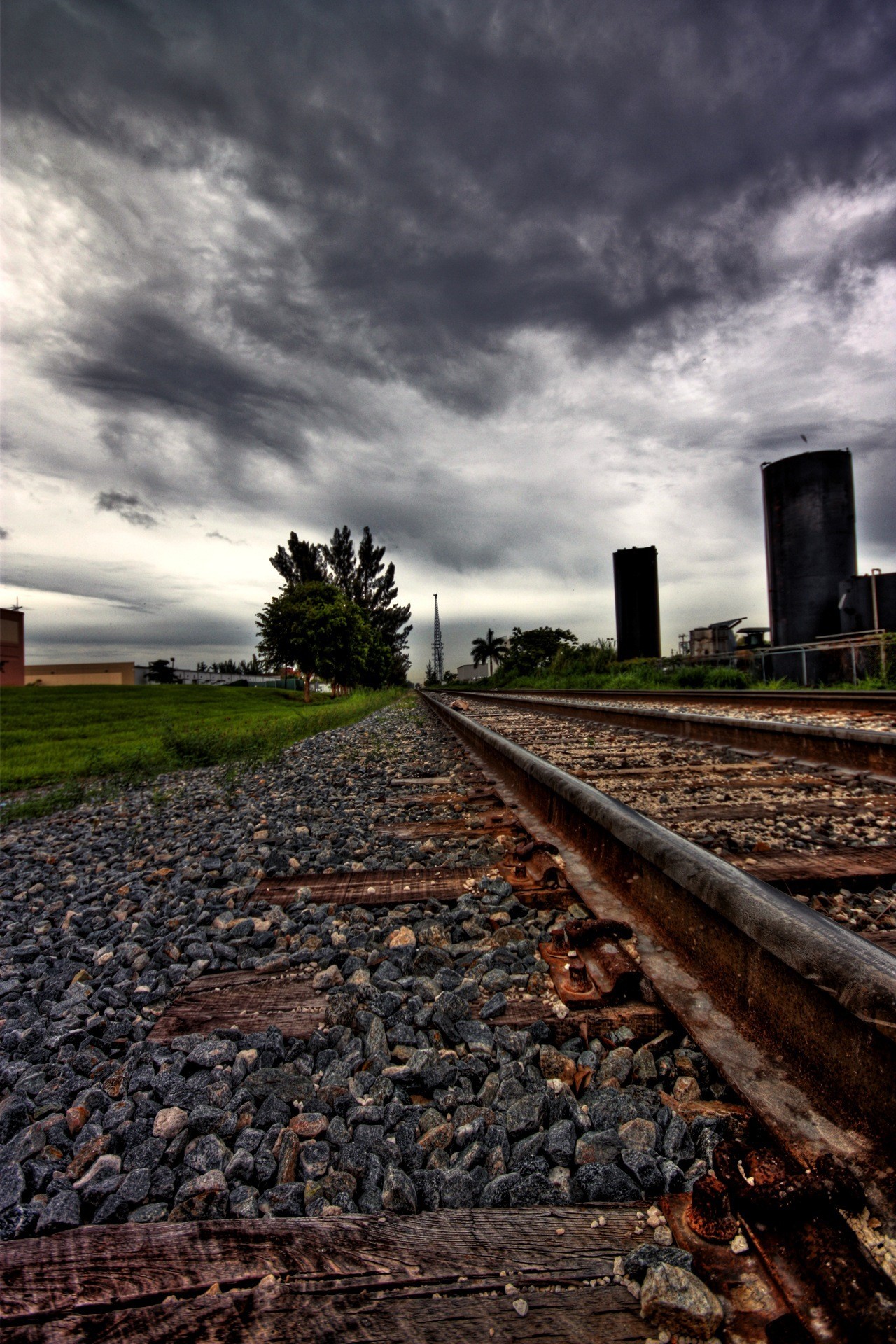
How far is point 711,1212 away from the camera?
789mm

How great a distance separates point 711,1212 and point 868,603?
23457 millimetres

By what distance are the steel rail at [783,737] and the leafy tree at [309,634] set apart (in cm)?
2123

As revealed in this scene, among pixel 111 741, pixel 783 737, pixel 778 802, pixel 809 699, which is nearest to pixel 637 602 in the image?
pixel 809 699

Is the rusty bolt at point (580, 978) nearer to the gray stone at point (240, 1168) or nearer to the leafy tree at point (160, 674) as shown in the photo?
the gray stone at point (240, 1168)

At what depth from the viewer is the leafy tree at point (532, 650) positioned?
41.6 m

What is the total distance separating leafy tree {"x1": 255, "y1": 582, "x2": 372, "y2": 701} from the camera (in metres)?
27.4

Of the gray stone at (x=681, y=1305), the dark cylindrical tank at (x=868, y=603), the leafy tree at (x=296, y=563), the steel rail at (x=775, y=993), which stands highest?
A: the leafy tree at (x=296, y=563)

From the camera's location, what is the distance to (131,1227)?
0.85 metres

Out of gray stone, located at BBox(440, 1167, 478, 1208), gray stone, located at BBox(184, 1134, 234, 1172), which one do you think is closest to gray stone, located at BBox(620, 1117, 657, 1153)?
gray stone, located at BBox(440, 1167, 478, 1208)

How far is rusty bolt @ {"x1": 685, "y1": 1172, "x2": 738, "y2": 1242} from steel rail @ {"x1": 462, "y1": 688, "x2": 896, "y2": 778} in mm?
3522

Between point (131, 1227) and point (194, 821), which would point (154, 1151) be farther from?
point (194, 821)

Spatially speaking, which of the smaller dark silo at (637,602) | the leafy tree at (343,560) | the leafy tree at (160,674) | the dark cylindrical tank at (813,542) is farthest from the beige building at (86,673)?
the dark cylindrical tank at (813,542)

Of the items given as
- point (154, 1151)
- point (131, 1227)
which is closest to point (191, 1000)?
point (154, 1151)

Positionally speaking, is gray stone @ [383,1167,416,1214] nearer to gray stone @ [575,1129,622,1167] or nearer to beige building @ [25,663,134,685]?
gray stone @ [575,1129,622,1167]
